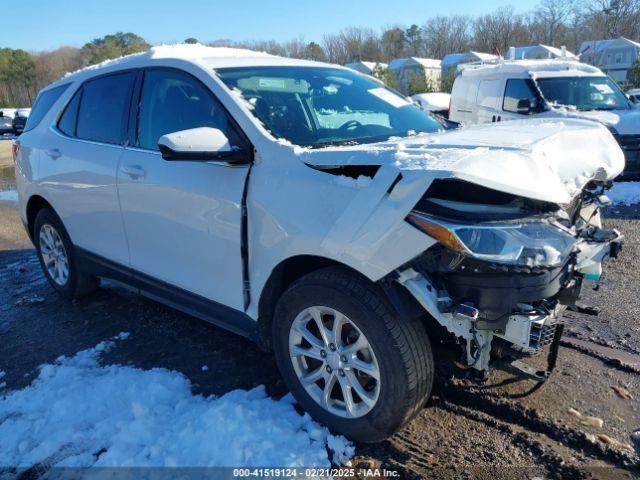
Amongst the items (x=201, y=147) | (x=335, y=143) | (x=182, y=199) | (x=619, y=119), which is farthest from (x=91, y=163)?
(x=619, y=119)

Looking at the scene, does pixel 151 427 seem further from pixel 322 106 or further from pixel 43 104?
pixel 43 104

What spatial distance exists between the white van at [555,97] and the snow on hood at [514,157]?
6.22 meters

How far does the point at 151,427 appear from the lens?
2.68 m

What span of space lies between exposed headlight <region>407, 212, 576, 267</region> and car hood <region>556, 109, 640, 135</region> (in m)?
7.00

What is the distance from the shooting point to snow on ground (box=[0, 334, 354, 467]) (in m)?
2.45

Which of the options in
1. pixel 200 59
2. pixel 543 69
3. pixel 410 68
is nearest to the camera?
pixel 200 59

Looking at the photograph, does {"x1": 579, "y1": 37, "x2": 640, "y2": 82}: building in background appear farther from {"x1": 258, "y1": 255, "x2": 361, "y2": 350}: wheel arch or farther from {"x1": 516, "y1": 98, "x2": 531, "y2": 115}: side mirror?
{"x1": 258, "y1": 255, "x2": 361, "y2": 350}: wheel arch

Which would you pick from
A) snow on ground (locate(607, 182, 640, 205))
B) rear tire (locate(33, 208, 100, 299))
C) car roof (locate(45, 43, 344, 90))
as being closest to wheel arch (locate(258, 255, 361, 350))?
car roof (locate(45, 43, 344, 90))

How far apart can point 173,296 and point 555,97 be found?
809 cm

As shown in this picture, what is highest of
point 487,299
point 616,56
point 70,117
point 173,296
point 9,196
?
point 70,117

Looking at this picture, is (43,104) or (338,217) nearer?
(338,217)

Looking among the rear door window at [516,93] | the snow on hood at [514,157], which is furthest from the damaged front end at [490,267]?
the rear door window at [516,93]

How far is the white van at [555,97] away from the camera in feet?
27.3

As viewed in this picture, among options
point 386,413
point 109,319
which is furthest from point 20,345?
point 386,413
